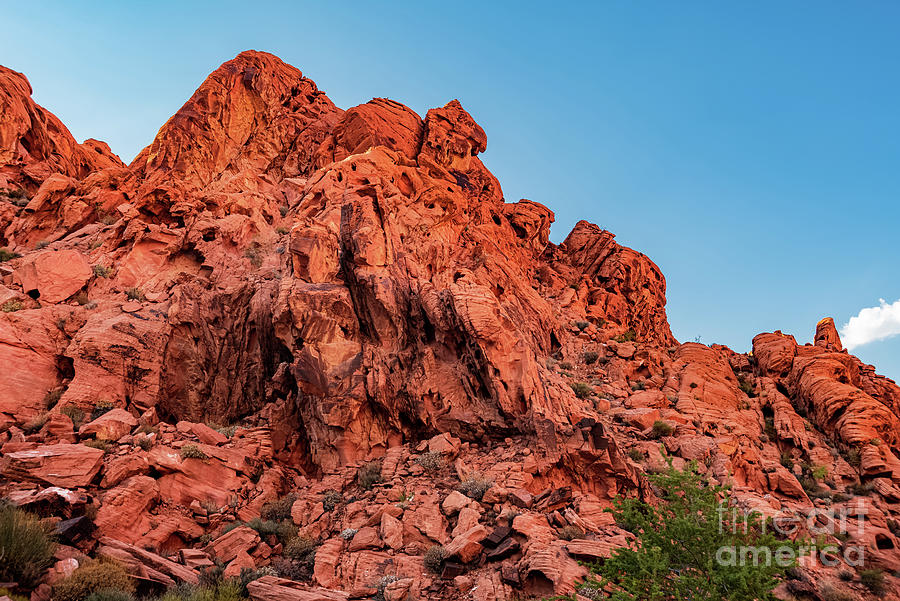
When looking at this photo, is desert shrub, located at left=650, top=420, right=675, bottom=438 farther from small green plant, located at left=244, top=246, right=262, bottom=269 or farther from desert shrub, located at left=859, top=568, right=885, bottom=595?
small green plant, located at left=244, top=246, right=262, bottom=269

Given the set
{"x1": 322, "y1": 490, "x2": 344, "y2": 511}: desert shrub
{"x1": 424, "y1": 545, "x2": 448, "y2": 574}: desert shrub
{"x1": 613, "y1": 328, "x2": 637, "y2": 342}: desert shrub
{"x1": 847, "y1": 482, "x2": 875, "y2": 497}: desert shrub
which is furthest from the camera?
{"x1": 613, "y1": 328, "x2": 637, "y2": 342}: desert shrub

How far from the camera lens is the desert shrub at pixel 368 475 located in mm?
15430

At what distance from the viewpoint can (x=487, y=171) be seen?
4059cm

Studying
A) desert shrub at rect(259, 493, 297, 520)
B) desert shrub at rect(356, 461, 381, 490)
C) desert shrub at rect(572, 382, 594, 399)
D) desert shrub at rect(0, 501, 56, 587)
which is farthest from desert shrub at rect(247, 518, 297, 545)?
desert shrub at rect(572, 382, 594, 399)

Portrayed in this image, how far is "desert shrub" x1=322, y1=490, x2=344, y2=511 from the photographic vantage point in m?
14.9

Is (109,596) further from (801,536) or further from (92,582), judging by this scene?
(801,536)

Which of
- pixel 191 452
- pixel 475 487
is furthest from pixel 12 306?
pixel 475 487

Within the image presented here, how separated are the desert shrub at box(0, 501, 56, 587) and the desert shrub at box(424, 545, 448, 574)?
8188 millimetres

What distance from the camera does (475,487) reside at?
45.3 ft

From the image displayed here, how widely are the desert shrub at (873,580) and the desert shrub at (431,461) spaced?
1236 centimetres

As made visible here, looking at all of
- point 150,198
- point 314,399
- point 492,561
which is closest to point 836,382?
point 492,561

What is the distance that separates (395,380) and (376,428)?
6.48 feet

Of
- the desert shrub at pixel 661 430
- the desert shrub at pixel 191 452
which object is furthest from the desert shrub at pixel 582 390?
the desert shrub at pixel 191 452

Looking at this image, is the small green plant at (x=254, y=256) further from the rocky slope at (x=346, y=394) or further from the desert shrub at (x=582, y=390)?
the desert shrub at (x=582, y=390)
